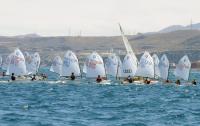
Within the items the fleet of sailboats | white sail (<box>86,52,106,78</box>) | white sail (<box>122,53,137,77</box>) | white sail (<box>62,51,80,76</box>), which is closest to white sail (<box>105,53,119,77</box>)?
the fleet of sailboats

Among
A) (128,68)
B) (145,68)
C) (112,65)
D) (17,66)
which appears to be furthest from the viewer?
(112,65)

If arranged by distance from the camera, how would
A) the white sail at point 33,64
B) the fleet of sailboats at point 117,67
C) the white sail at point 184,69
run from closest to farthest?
1. the fleet of sailboats at point 117,67
2. the white sail at point 184,69
3. the white sail at point 33,64

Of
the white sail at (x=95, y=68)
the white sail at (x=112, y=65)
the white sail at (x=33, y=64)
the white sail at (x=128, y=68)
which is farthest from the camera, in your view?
the white sail at (x=33, y=64)

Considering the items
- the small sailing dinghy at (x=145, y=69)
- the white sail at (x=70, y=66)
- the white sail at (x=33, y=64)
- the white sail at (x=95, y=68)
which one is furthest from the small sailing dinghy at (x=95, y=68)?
the white sail at (x=33, y=64)

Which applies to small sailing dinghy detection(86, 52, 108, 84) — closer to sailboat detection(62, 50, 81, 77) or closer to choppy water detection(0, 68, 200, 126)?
sailboat detection(62, 50, 81, 77)

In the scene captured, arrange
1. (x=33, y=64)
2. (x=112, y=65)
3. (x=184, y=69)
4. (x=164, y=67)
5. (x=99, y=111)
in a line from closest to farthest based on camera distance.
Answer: (x=99, y=111), (x=184, y=69), (x=164, y=67), (x=112, y=65), (x=33, y=64)

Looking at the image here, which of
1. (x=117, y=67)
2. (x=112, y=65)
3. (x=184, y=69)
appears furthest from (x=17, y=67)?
(x=184, y=69)

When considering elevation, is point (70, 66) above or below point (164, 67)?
above

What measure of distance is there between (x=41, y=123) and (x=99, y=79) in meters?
69.5

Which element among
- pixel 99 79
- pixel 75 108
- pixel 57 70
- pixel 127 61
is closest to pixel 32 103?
pixel 75 108

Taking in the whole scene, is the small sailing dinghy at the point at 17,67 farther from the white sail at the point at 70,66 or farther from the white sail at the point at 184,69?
the white sail at the point at 184,69

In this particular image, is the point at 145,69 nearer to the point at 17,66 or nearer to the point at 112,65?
the point at 112,65

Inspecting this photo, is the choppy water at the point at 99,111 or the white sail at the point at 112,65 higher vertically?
the white sail at the point at 112,65

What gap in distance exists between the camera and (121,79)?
5487 inches
